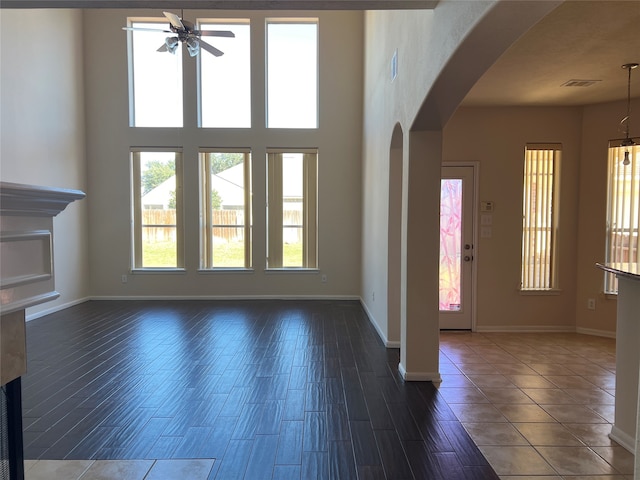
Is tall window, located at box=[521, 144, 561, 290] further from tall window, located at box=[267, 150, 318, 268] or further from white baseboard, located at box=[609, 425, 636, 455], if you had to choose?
tall window, located at box=[267, 150, 318, 268]

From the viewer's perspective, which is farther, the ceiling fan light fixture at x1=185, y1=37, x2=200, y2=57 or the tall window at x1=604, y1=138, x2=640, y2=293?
the ceiling fan light fixture at x1=185, y1=37, x2=200, y2=57

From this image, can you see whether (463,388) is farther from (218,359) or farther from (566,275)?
(566,275)

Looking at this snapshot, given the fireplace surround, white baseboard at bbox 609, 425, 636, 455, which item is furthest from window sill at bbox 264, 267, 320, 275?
the fireplace surround

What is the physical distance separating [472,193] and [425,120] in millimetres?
2520

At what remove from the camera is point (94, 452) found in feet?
8.63

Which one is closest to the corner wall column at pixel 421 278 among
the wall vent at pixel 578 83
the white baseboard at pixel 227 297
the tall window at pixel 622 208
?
the wall vent at pixel 578 83

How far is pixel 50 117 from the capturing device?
648 cm

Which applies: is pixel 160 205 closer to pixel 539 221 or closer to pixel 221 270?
pixel 221 270

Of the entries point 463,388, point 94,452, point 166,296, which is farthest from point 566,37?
point 166,296

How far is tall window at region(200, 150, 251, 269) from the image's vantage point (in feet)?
25.2

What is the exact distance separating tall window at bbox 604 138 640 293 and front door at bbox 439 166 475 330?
1.68 metres

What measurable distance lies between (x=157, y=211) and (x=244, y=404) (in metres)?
5.27

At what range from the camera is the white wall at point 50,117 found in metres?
5.62

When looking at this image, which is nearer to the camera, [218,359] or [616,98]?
[218,359]
